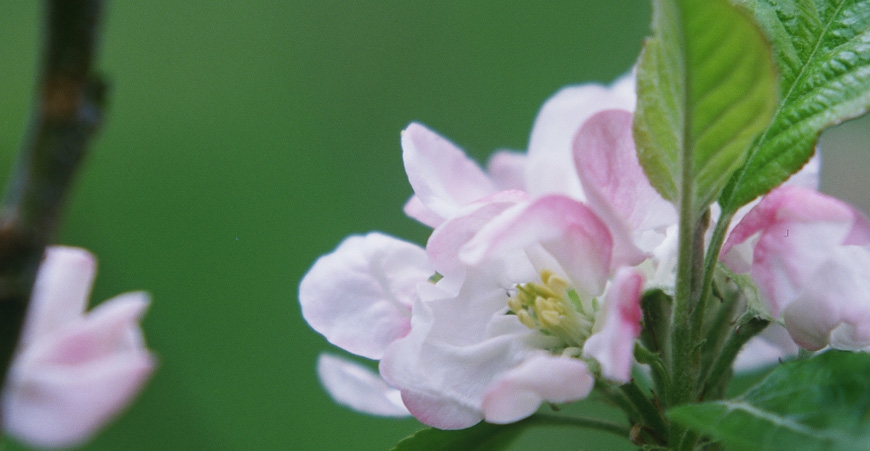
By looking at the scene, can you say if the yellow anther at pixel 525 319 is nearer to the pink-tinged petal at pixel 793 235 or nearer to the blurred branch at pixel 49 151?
the pink-tinged petal at pixel 793 235

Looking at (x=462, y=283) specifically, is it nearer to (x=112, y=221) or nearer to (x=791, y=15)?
(x=791, y=15)

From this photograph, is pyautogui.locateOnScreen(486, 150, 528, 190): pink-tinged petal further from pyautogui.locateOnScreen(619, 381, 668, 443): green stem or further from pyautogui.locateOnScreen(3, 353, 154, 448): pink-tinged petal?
pyautogui.locateOnScreen(3, 353, 154, 448): pink-tinged petal

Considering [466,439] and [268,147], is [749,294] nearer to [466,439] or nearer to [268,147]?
[466,439]

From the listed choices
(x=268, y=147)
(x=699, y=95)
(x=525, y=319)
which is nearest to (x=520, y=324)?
(x=525, y=319)

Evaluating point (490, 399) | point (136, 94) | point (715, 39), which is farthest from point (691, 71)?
point (136, 94)

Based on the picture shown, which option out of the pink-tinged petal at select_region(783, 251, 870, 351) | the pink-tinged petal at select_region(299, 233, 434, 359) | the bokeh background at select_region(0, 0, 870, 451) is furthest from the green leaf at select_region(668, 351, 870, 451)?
the bokeh background at select_region(0, 0, 870, 451)

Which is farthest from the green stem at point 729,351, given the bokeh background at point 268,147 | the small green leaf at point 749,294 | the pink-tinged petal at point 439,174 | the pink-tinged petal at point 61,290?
the bokeh background at point 268,147

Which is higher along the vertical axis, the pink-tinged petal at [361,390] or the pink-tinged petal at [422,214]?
the pink-tinged petal at [422,214]
